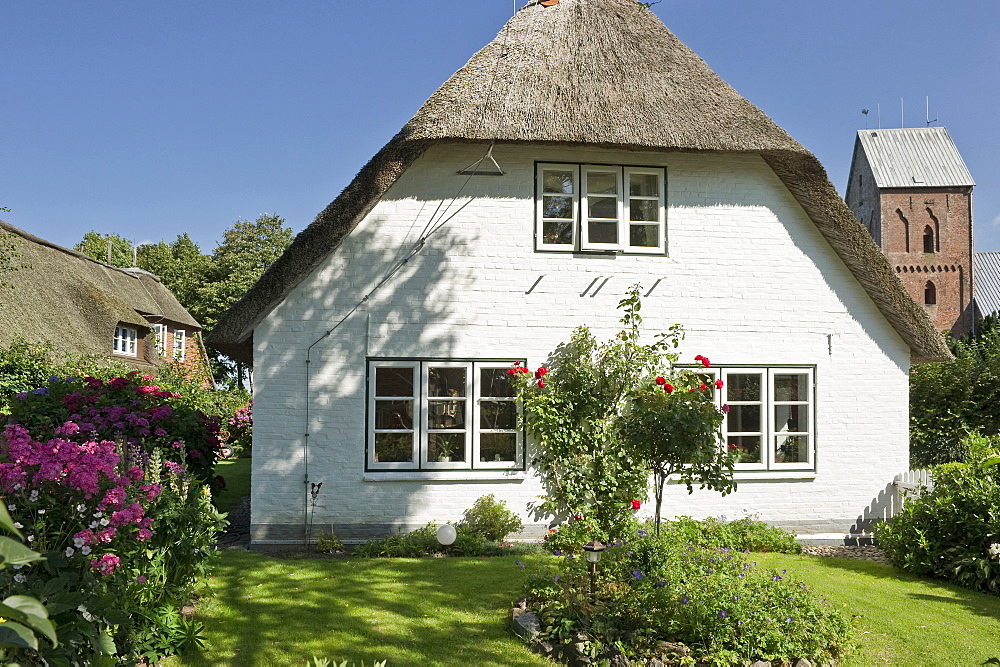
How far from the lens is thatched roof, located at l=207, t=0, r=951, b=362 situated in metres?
8.95

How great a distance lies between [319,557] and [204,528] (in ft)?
9.98

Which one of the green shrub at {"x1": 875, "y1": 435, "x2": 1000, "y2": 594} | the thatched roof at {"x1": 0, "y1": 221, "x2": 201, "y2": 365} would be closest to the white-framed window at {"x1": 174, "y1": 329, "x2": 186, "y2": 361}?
the thatched roof at {"x1": 0, "y1": 221, "x2": 201, "y2": 365}

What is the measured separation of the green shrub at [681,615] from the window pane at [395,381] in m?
4.14

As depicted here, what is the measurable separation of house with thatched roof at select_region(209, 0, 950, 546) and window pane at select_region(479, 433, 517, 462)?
3cm

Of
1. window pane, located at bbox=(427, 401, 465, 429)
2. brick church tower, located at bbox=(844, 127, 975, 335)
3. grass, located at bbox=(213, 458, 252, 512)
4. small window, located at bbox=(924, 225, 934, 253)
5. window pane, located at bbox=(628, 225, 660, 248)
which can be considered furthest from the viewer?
small window, located at bbox=(924, 225, 934, 253)

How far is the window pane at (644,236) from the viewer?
994cm

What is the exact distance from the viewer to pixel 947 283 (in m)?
49.3

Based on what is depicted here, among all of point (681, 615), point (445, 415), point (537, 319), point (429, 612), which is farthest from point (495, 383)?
point (681, 615)

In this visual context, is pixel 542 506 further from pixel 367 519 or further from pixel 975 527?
pixel 975 527

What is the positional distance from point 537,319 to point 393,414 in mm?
2249

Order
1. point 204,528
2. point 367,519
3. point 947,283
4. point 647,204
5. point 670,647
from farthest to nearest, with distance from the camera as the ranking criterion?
point 947,283
point 647,204
point 367,519
point 204,528
point 670,647

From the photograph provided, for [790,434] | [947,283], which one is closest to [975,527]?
[790,434]

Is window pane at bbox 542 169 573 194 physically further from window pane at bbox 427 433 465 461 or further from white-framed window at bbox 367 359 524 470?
window pane at bbox 427 433 465 461

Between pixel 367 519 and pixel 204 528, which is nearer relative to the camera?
pixel 204 528
